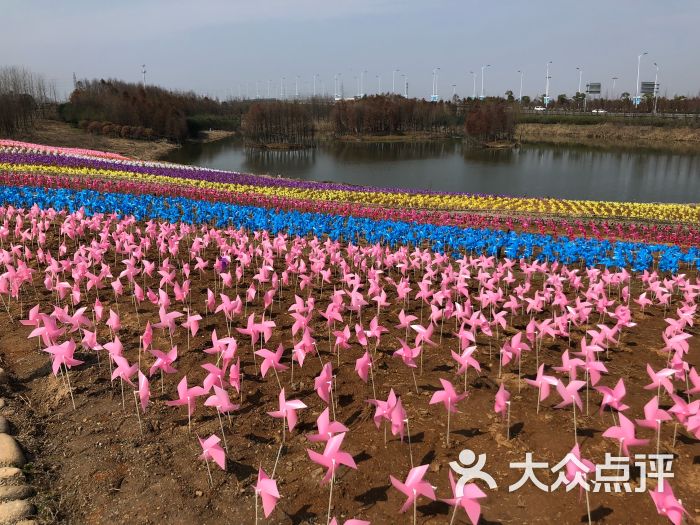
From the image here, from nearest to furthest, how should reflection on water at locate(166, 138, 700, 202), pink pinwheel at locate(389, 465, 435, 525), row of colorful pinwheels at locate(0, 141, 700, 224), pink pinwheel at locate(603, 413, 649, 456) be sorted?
pink pinwheel at locate(389, 465, 435, 525), pink pinwheel at locate(603, 413, 649, 456), row of colorful pinwheels at locate(0, 141, 700, 224), reflection on water at locate(166, 138, 700, 202)

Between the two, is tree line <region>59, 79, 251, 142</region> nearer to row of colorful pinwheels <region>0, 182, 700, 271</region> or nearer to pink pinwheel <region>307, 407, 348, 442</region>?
row of colorful pinwheels <region>0, 182, 700, 271</region>

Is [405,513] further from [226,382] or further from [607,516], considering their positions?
[226,382]

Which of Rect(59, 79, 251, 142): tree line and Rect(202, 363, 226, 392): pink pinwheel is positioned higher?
Rect(59, 79, 251, 142): tree line

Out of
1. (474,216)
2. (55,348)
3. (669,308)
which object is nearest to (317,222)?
(474,216)

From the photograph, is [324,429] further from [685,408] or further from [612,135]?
[612,135]

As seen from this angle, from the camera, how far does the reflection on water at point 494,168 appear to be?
35341 millimetres

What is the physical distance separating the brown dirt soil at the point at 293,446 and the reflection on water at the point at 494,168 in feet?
97.9

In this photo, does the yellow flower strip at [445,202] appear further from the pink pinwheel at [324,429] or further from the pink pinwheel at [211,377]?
the pink pinwheel at [324,429]

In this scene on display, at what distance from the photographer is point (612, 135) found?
8356 centimetres

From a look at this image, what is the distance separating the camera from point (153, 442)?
4.14m

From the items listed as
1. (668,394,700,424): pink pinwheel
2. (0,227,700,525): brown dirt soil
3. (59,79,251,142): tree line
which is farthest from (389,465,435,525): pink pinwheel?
(59,79,251,142): tree line

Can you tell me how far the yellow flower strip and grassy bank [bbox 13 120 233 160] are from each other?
33.0m

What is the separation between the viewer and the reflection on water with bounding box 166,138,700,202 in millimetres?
35341

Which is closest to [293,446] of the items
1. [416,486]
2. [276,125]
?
[416,486]
